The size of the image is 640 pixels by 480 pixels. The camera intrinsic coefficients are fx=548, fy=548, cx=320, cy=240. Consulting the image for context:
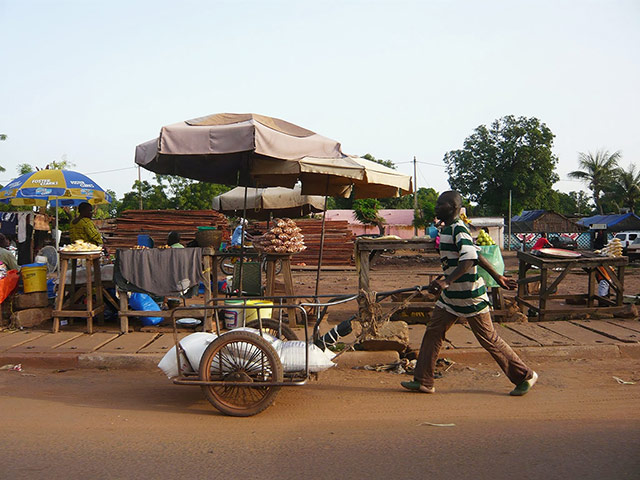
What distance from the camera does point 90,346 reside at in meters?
6.88

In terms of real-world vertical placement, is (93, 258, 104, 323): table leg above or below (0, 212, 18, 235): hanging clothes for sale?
below

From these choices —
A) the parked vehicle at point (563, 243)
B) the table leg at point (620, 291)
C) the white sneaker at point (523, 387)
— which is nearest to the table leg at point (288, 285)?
the white sneaker at point (523, 387)

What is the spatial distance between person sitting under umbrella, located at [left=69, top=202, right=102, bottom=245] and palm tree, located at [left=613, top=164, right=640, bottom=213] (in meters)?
52.5

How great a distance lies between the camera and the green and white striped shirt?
500 cm

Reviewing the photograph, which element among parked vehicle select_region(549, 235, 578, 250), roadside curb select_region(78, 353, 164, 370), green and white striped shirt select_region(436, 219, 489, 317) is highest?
green and white striped shirt select_region(436, 219, 489, 317)

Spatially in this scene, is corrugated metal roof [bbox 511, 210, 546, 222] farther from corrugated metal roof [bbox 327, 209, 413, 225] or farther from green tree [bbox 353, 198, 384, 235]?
green tree [bbox 353, 198, 384, 235]

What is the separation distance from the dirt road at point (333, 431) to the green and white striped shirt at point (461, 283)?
2.77ft

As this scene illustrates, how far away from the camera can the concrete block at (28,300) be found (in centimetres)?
808

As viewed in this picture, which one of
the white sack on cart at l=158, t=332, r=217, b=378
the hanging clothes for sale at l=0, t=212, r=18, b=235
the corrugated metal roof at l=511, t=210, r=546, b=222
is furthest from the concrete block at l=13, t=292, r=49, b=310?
the corrugated metal roof at l=511, t=210, r=546, b=222

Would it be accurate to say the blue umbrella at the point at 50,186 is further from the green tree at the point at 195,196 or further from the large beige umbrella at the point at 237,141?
the green tree at the point at 195,196

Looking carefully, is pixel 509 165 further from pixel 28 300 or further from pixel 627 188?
pixel 28 300

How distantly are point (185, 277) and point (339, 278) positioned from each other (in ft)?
36.6

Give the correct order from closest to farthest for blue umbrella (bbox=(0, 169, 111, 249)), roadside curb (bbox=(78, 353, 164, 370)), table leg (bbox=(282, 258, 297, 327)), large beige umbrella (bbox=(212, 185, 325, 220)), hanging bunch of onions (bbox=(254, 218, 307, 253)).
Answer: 1. roadside curb (bbox=(78, 353, 164, 370))
2. hanging bunch of onions (bbox=(254, 218, 307, 253))
3. table leg (bbox=(282, 258, 297, 327))
4. blue umbrella (bbox=(0, 169, 111, 249))
5. large beige umbrella (bbox=(212, 185, 325, 220))

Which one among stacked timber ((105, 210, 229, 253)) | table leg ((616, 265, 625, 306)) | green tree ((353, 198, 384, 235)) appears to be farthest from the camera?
green tree ((353, 198, 384, 235))
